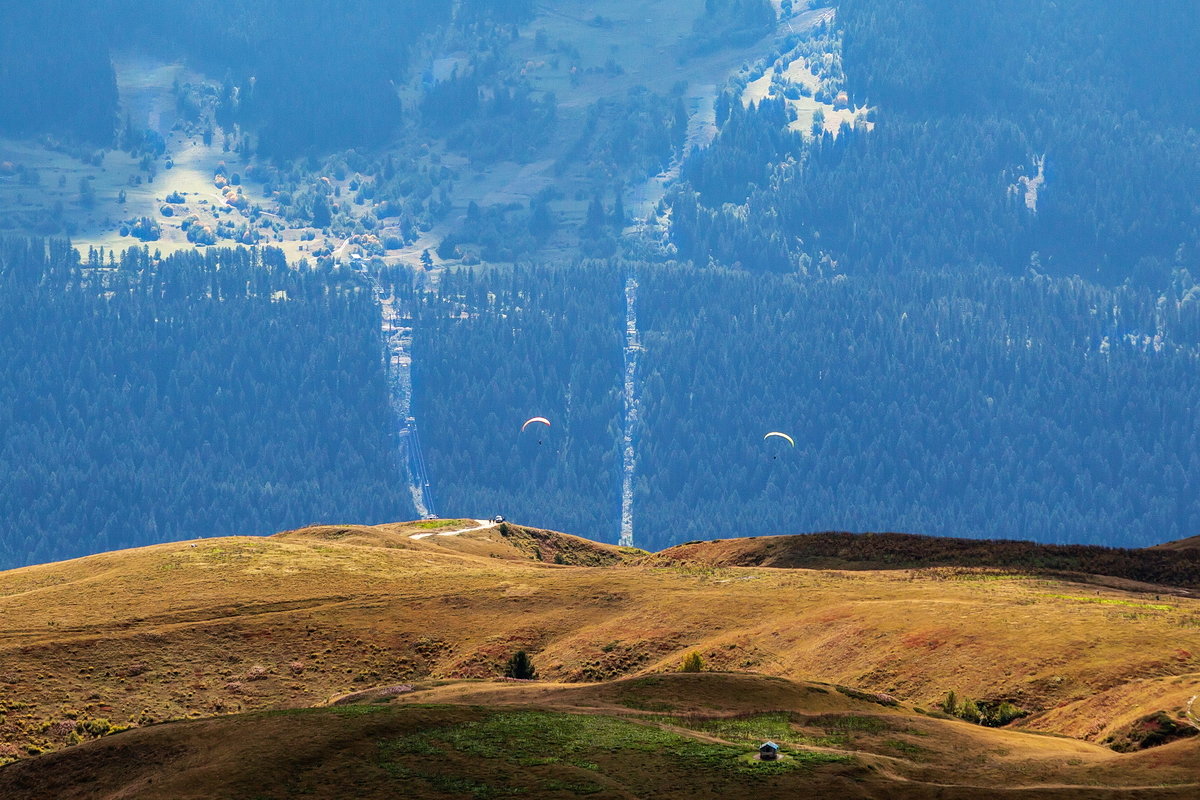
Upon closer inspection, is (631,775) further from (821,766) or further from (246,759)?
(246,759)

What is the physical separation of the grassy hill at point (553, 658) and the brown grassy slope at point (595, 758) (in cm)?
28

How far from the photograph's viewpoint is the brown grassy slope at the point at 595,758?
63688 mm

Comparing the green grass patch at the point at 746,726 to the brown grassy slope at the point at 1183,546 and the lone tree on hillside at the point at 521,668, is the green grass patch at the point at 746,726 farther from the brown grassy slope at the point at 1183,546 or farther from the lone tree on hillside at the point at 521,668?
the brown grassy slope at the point at 1183,546

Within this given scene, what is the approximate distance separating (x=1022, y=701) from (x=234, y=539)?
95.9 m

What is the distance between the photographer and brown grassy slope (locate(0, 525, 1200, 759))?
93812mm

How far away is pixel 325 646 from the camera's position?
115875 mm

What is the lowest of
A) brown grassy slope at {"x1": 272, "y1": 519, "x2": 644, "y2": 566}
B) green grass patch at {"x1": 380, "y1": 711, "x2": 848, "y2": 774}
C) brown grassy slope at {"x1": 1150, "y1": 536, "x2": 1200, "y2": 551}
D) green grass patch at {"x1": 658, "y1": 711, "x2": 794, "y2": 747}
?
brown grassy slope at {"x1": 272, "y1": 519, "x2": 644, "y2": 566}

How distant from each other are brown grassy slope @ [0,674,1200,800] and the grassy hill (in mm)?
277

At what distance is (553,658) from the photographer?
113250 mm

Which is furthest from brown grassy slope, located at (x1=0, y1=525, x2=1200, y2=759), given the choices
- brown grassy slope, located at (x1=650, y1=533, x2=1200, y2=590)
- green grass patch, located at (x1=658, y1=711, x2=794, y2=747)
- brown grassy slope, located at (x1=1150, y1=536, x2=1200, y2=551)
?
brown grassy slope, located at (x1=1150, y1=536, x2=1200, y2=551)

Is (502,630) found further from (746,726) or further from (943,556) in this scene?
(943,556)

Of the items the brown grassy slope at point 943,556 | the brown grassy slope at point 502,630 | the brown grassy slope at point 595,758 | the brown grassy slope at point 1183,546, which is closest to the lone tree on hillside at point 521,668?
the brown grassy slope at point 502,630

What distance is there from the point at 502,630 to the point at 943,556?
152 ft

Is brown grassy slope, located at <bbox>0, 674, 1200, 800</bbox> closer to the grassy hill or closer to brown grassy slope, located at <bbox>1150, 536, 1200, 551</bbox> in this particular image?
the grassy hill
